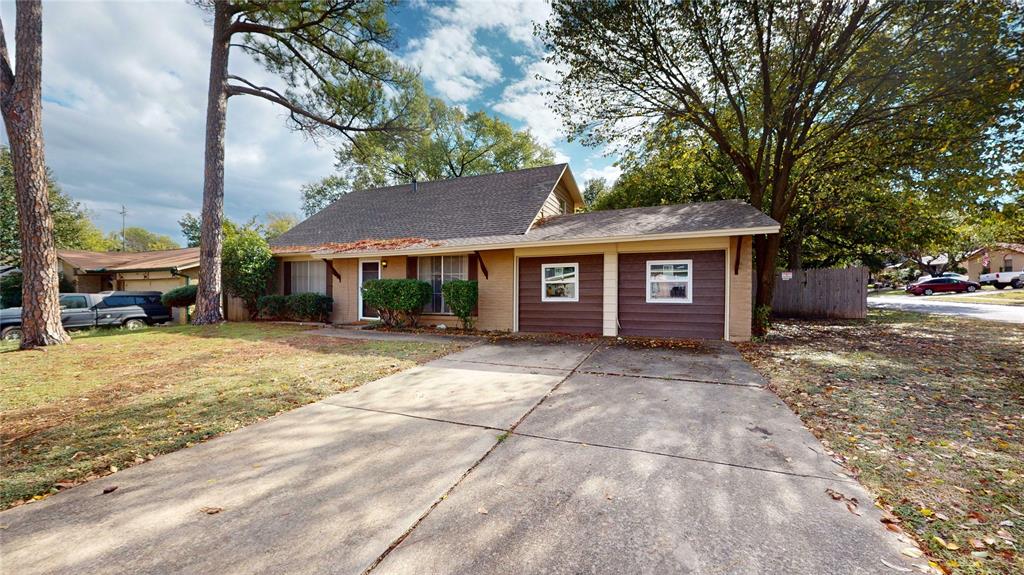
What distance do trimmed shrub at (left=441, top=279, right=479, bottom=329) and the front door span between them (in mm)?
3150

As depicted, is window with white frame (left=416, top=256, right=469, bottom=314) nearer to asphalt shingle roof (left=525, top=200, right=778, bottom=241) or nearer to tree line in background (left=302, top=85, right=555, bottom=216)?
asphalt shingle roof (left=525, top=200, right=778, bottom=241)

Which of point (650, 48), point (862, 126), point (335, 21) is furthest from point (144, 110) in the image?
point (862, 126)

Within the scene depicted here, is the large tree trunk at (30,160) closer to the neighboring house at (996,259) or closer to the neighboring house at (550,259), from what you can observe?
the neighboring house at (550,259)

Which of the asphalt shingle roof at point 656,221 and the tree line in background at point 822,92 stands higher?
the tree line in background at point 822,92

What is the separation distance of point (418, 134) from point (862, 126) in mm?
13616

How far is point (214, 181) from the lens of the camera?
11398 millimetres

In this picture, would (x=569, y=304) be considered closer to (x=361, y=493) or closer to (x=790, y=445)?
(x=790, y=445)

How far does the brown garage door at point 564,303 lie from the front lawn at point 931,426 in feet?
11.4

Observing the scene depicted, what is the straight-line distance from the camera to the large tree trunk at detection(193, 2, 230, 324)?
11.3m

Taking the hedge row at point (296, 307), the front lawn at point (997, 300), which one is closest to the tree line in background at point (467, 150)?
the hedge row at point (296, 307)

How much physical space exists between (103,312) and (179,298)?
6.73 feet

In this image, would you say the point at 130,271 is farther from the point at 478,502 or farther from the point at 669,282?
the point at 669,282

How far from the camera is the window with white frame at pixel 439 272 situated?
429 inches

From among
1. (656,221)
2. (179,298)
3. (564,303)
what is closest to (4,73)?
(179,298)
